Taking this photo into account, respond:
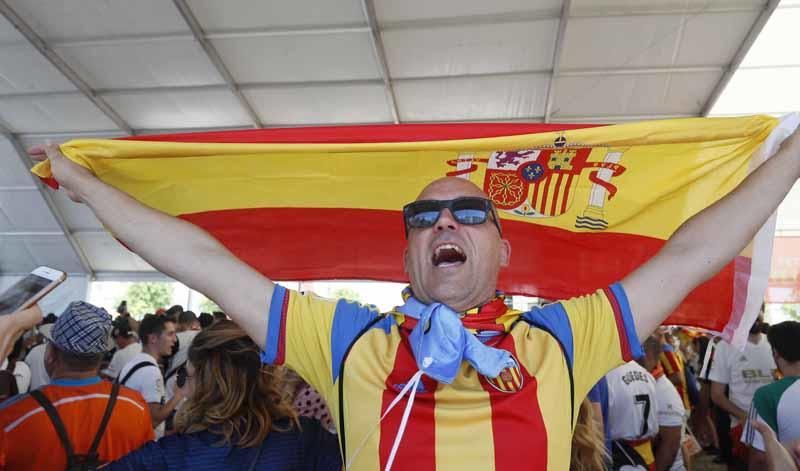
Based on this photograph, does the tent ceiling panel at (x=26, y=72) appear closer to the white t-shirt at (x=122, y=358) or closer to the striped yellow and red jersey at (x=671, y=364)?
the white t-shirt at (x=122, y=358)

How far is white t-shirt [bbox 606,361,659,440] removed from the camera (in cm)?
360

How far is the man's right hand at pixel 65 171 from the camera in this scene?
180 centimetres

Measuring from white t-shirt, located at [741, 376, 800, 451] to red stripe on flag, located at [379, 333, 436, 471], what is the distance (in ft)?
7.07

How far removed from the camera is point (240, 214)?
2586mm

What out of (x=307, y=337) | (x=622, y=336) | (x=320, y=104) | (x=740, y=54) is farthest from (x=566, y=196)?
(x=320, y=104)

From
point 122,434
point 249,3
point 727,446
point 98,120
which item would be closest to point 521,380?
point 122,434

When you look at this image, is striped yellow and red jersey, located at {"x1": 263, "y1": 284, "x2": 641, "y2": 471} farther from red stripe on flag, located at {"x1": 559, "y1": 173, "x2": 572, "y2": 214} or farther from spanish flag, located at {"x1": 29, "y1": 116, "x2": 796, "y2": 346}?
red stripe on flag, located at {"x1": 559, "y1": 173, "x2": 572, "y2": 214}

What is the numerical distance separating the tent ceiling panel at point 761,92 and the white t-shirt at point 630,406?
300 inches

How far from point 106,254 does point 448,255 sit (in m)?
15.8

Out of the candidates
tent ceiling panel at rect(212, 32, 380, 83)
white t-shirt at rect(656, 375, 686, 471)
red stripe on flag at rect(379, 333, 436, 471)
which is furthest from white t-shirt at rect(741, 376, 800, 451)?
tent ceiling panel at rect(212, 32, 380, 83)

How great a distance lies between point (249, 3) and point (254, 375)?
24.1ft

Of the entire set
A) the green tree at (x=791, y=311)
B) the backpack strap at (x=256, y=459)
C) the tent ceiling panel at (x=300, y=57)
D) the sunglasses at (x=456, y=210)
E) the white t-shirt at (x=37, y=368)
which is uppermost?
the tent ceiling panel at (x=300, y=57)

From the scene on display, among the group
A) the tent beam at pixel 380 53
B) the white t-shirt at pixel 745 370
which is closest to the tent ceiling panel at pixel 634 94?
the tent beam at pixel 380 53

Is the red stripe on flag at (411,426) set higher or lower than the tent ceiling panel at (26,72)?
lower
